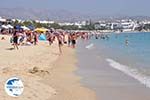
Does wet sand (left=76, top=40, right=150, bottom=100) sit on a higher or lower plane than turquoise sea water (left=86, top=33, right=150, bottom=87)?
higher

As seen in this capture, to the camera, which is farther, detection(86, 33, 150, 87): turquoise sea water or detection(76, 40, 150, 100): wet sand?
detection(86, 33, 150, 87): turquoise sea water

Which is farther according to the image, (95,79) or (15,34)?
(15,34)

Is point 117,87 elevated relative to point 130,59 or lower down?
elevated

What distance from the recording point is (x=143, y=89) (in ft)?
40.7

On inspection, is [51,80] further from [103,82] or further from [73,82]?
[103,82]

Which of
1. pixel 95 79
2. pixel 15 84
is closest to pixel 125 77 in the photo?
pixel 95 79

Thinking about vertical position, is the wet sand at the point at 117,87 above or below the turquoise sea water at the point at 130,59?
above

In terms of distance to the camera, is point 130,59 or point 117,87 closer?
point 117,87

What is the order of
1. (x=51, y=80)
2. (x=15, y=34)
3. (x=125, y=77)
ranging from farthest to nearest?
(x=15, y=34) < (x=125, y=77) < (x=51, y=80)

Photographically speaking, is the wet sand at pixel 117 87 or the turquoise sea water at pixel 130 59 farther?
the turquoise sea water at pixel 130 59

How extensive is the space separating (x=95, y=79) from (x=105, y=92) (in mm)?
3434

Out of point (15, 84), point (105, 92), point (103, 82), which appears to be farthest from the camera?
point (103, 82)

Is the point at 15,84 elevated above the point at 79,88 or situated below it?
above

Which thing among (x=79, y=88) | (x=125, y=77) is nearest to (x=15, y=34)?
(x=125, y=77)
